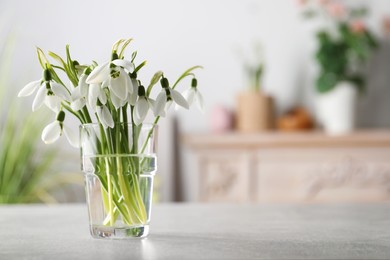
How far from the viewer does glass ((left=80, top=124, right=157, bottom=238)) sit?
109 centimetres

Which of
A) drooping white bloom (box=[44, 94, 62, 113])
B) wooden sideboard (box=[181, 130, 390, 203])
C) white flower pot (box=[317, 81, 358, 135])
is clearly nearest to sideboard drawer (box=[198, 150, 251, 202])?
wooden sideboard (box=[181, 130, 390, 203])

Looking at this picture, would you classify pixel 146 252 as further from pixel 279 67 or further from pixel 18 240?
pixel 279 67

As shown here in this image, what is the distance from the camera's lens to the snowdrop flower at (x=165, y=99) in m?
1.07

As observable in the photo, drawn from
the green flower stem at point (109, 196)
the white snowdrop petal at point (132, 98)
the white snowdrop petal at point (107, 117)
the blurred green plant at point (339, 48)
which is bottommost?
the green flower stem at point (109, 196)

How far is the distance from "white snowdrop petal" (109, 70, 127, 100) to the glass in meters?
0.09

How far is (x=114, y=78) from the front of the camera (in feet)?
3.35

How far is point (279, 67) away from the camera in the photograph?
4129mm

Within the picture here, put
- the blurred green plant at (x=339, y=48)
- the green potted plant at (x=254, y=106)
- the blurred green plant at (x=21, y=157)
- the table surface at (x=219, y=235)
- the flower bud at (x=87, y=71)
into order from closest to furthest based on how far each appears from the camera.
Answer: the table surface at (x=219, y=235), the flower bud at (x=87, y=71), the blurred green plant at (x=21, y=157), the blurred green plant at (x=339, y=48), the green potted plant at (x=254, y=106)

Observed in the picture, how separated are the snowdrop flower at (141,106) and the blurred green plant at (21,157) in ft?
8.95

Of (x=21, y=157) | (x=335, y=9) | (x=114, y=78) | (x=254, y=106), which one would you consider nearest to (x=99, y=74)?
(x=114, y=78)

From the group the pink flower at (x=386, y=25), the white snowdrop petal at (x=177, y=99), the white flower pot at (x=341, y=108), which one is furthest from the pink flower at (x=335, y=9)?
the white snowdrop petal at (x=177, y=99)

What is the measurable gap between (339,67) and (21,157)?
75.3 inches

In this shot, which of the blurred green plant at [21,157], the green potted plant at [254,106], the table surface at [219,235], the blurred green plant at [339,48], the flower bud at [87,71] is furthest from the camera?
the green potted plant at [254,106]

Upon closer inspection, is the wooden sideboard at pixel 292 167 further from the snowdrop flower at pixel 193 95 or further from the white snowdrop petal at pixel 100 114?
the white snowdrop petal at pixel 100 114
